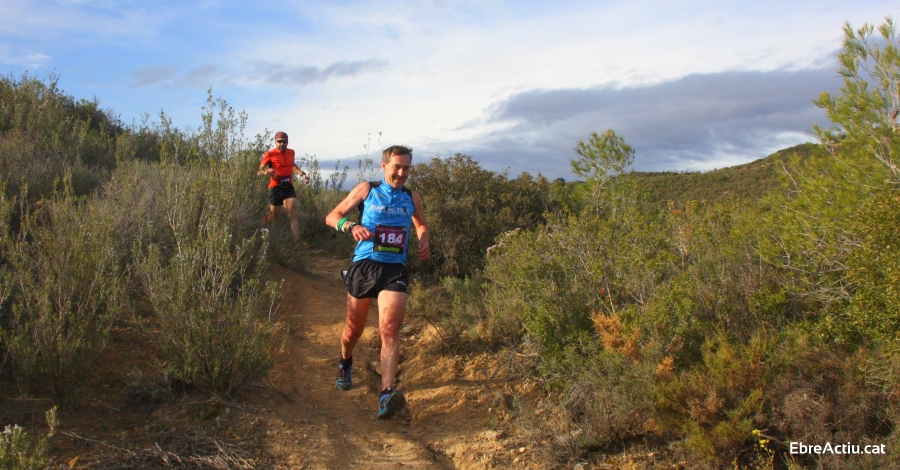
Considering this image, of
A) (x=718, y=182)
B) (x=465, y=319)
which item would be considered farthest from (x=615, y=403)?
(x=718, y=182)

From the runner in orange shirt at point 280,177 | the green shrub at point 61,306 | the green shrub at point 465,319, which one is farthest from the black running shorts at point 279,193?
the green shrub at point 61,306

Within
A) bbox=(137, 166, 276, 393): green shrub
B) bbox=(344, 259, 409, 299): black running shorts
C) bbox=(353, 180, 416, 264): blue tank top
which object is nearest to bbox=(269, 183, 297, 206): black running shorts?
bbox=(137, 166, 276, 393): green shrub

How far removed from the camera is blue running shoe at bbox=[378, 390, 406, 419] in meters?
4.21

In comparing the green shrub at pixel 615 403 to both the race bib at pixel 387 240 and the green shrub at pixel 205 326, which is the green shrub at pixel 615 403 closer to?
the race bib at pixel 387 240

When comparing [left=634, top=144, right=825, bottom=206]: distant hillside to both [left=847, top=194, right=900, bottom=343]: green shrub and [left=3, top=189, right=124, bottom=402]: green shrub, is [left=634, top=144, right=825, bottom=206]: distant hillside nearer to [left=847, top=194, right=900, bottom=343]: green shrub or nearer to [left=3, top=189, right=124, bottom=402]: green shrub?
[left=847, top=194, right=900, bottom=343]: green shrub

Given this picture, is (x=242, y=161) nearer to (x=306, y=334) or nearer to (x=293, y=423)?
(x=306, y=334)

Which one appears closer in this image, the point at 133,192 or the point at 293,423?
the point at 293,423

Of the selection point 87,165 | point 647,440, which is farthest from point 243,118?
point 647,440

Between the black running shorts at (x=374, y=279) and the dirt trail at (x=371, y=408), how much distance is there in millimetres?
926

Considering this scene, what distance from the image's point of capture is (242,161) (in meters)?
8.40

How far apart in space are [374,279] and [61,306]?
2.05m

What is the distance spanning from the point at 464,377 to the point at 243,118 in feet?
19.3

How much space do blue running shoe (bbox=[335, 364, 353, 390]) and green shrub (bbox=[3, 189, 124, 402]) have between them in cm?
168

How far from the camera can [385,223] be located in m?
4.47
